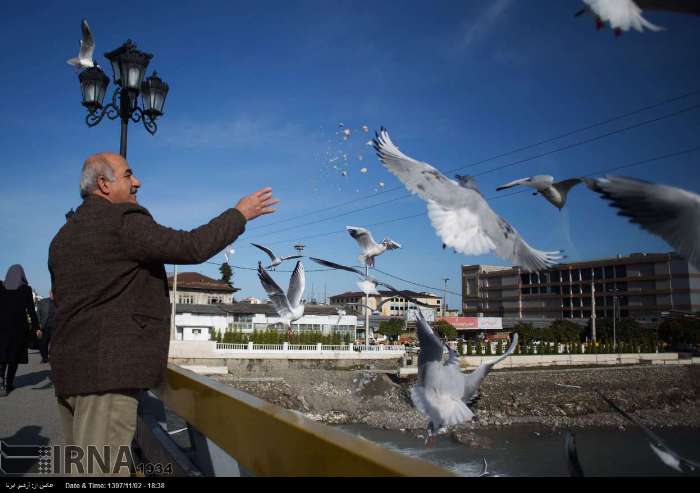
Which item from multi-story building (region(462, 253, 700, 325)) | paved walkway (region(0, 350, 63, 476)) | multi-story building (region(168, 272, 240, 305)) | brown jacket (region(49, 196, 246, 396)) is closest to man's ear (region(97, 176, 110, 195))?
brown jacket (region(49, 196, 246, 396))

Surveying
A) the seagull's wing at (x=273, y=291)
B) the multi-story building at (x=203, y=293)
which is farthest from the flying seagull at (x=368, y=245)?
the multi-story building at (x=203, y=293)

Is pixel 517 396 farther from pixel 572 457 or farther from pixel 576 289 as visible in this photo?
pixel 572 457

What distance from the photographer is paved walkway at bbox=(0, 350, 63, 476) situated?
4.19 m

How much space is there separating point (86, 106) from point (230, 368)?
2135 cm

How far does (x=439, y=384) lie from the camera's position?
2.10m

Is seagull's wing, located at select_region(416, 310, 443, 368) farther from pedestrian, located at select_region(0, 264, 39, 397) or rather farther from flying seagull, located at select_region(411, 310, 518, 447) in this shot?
pedestrian, located at select_region(0, 264, 39, 397)

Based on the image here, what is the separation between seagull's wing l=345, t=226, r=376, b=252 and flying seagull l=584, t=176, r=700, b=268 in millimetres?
2242

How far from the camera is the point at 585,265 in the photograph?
2.27 m

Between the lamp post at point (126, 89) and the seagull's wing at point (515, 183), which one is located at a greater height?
the lamp post at point (126, 89)

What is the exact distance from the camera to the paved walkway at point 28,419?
165 inches

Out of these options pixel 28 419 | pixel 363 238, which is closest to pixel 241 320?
pixel 28 419

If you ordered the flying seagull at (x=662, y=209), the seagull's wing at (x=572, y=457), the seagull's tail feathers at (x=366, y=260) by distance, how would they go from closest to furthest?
the flying seagull at (x=662, y=209), the seagull's wing at (x=572, y=457), the seagull's tail feathers at (x=366, y=260)

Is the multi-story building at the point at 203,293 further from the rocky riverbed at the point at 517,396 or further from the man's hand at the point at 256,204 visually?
the man's hand at the point at 256,204

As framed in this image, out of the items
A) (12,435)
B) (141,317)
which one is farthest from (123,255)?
(12,435)
